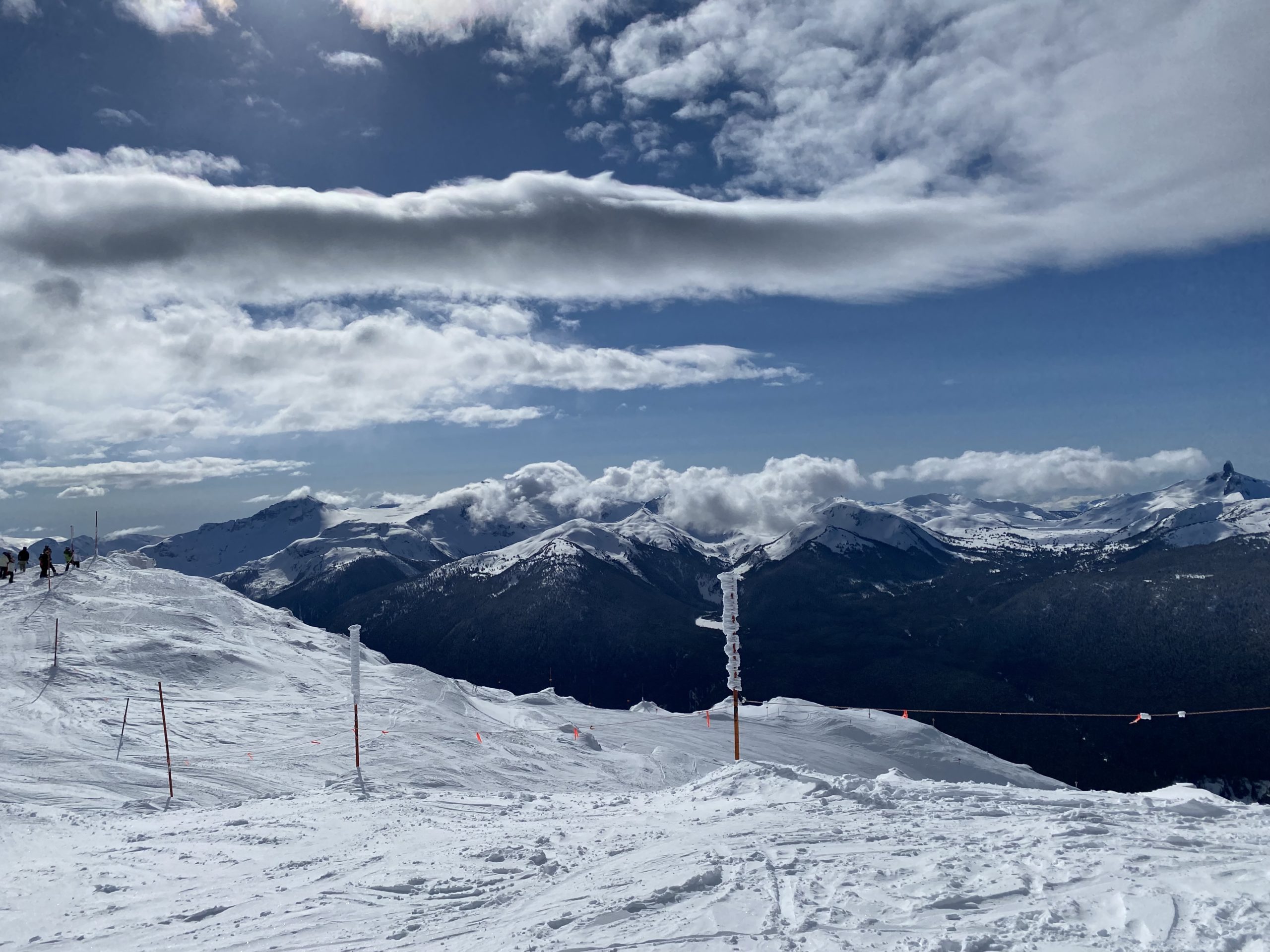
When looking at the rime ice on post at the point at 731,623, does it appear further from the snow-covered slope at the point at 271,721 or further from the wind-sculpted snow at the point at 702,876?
the snow-covered slope at the point at 271,721

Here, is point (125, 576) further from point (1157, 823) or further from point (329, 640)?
point (1157, 823)

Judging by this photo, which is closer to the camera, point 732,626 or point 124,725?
point 732,626

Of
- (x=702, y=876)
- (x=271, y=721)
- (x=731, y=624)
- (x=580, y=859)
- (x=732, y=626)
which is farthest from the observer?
(x=271, y=721)

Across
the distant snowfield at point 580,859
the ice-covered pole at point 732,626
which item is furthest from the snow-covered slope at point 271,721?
the ice-covered pole at point 732,626

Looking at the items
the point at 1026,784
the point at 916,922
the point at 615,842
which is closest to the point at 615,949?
the point at 916,922

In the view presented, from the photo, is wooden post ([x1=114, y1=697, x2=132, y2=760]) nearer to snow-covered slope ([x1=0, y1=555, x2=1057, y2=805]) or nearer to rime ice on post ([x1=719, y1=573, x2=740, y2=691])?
snow-covered slope ([x1=0, y1=555, x2=1057, y2=805])

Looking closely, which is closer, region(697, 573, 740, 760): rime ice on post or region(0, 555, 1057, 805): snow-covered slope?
region(697, 573, 740, 760): rime ice on post

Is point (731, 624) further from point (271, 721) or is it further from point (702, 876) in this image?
point (271, 721)

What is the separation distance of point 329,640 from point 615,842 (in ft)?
229

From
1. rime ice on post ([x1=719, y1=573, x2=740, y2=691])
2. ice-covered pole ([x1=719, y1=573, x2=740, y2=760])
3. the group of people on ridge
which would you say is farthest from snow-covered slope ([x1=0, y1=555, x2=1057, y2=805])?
rime ice on post ([x1=719, y1=573, x2=740, y2=691])

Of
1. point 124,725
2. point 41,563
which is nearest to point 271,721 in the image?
point 124,725

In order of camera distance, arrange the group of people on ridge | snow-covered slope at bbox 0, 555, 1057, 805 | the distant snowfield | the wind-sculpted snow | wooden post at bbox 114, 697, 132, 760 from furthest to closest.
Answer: the group of people on ridge < snow-covered slope at bbox 0, 555, 1057, 805 < wooden post at bbox 114, 697, 132, 760 < the distant snowfield < the wind-sculpted snow

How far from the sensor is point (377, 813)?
2261 cm

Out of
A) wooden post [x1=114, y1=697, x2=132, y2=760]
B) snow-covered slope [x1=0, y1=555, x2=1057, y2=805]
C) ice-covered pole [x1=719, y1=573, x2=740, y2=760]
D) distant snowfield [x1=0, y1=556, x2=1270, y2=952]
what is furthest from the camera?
snow-covered slope [x1=0, y1=555, x2=1057, y2=805]
